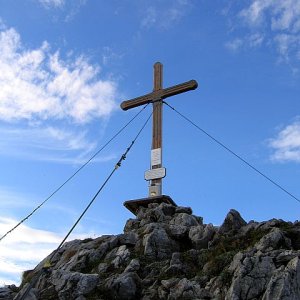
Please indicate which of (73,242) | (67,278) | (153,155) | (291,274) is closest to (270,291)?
(291,274)

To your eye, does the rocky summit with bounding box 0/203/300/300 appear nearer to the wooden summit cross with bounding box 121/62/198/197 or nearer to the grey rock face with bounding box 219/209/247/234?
the grey rock face with bounding box 219/209/247/234

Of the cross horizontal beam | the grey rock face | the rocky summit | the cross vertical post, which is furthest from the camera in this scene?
the cross horizontal beam

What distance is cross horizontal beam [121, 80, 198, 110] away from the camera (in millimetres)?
27312

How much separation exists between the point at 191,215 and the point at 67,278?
7.70m

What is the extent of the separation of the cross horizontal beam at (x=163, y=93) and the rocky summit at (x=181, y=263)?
876 centimetres

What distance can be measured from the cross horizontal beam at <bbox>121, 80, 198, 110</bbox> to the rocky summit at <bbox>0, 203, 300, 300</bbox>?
876cm

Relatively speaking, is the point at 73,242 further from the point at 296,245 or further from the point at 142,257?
the point at 296,245

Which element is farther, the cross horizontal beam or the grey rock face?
the cross horizontal beam

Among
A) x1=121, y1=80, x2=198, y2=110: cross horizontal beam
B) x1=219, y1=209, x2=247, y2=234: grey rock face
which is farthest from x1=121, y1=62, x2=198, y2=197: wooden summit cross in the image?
x1=219, y1=209, x2=247, y2=234: grey rock face

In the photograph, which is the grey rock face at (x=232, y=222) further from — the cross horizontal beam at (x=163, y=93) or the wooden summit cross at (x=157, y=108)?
the cross horizontal beam at (x=163, y=93)

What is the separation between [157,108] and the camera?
27.8 meters

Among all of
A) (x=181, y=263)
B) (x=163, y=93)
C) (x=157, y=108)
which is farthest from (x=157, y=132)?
(x=181, y=263)

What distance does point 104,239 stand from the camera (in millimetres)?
20969

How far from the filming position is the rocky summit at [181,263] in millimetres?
13469
